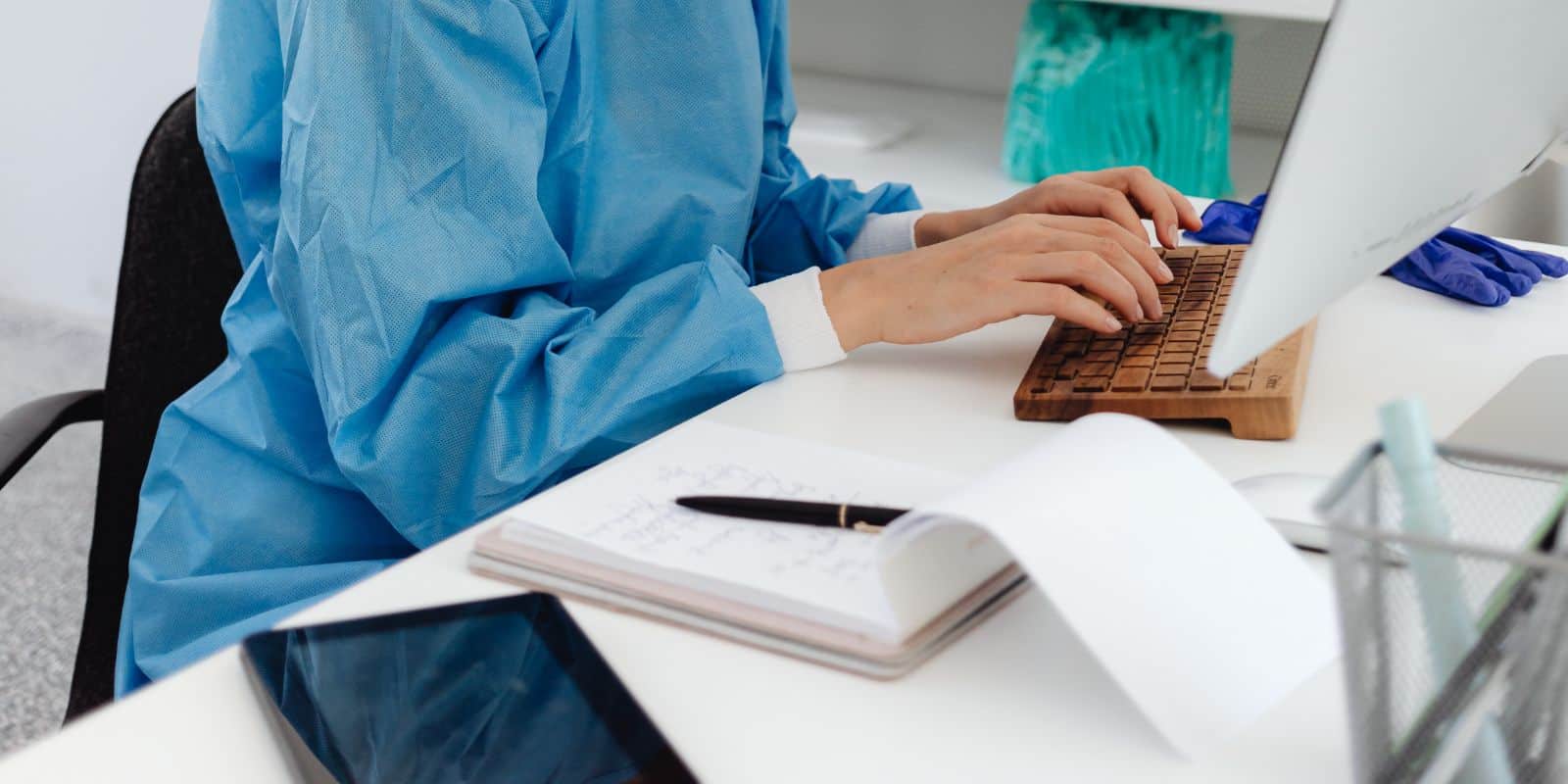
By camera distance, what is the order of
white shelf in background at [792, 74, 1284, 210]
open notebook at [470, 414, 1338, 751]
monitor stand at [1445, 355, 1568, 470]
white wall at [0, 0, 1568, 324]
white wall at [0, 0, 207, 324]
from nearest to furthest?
open notebook at [470, 414, 1338, 751], monitor stand at [1445, 355, 1568, 470], white shelf in background at [792, 74, 1284, 210], white wall at [0, 0, 1568, 324], white wall at [0, 0, 207, 324]

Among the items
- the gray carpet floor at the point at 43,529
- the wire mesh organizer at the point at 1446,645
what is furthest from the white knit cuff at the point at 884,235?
the gray carpet floor at the point at 43,529

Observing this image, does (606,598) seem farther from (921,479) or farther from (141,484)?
(141,484)

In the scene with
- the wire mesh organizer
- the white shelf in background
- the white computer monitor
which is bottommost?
the white shelf in background

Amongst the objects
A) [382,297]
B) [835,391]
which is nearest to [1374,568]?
[835,391]

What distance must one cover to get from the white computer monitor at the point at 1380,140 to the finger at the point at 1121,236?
17cm

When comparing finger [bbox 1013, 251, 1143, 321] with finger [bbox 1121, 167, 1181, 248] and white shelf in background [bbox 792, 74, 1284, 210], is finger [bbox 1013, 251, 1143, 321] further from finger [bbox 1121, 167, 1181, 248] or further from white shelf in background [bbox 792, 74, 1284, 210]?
white shelf in background [bbox 792, 74, 1284, 210]

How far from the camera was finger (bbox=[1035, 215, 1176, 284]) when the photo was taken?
87cm

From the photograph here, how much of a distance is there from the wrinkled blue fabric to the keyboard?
0.66 feet

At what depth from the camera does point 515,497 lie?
803 mm

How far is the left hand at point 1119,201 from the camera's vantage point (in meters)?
0.98

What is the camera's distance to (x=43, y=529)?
7.47 feet

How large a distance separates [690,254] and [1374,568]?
2.09ft

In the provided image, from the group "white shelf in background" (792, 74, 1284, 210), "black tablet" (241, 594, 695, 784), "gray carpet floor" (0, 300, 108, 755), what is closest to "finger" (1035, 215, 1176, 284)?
"black tablet" (241, 594, 695, 784)

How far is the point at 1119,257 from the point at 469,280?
39cm
